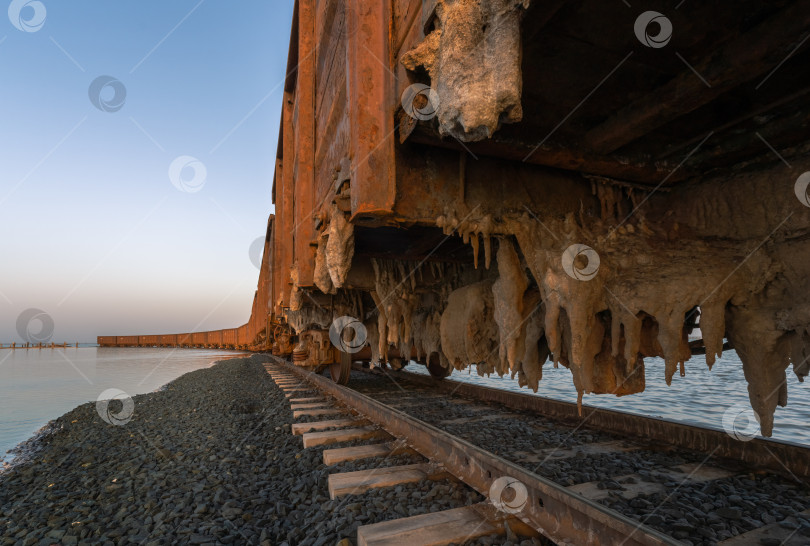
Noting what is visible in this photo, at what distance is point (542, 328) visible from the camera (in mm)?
4141

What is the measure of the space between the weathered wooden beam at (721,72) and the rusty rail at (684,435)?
3085 mm

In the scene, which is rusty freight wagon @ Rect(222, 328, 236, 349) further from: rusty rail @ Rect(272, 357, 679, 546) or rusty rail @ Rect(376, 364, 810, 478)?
rusty rail @ Rect(272, 357, 679, 546)

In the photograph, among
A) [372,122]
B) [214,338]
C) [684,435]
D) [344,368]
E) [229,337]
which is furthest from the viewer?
[214,338]

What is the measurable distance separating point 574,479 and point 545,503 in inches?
47.5

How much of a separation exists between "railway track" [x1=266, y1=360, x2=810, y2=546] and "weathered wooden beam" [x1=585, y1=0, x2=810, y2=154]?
2.45 m

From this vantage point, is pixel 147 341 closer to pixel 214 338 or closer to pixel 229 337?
pixel 214 338

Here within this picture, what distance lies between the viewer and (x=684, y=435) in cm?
411

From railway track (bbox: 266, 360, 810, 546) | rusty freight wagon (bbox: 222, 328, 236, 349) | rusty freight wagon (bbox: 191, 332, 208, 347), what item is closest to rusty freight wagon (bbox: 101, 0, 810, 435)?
railway track (bbox: 266, 360, 810, 546)

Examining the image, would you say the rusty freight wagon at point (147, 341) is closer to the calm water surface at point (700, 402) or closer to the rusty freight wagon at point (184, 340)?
the rusty freight wagon at point (184, 340)

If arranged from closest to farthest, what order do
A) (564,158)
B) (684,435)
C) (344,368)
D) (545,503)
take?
(545,503) < (564,158) < (684,435) < (344,368)

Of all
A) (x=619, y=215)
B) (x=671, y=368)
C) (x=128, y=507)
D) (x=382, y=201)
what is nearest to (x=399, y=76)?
(x=382, y=201)

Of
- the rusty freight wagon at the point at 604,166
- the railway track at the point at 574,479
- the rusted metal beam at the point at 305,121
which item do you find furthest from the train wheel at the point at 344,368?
the rusty freight wagon at the point at 604,166

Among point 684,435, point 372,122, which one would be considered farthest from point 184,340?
point 684,435

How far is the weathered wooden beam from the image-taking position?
1.94 m
